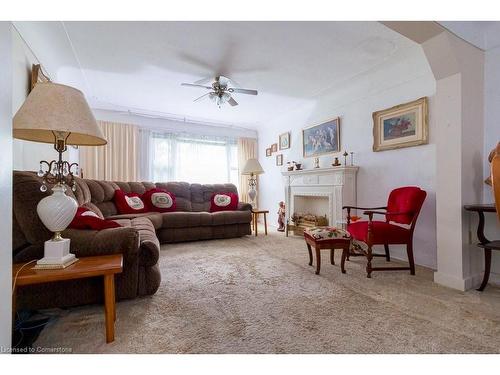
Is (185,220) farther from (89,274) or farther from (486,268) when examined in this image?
(486,268)

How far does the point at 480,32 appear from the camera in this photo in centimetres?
208

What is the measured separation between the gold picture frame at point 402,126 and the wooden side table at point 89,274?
3096 millimetres

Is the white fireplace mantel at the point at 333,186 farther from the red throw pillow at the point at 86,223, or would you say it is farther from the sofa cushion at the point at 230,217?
the red throw pillow at the point at 86,223

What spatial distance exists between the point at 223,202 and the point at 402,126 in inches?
115

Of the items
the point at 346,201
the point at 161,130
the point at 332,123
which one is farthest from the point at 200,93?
the point at 346,201

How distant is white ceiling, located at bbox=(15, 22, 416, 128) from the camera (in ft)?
7.58

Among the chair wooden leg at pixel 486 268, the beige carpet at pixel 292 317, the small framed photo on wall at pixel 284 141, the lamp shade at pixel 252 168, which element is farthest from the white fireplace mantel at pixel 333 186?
the chair wooden leg at pixel 486 268

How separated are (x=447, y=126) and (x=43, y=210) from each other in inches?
116

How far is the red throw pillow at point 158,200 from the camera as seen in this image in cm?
396

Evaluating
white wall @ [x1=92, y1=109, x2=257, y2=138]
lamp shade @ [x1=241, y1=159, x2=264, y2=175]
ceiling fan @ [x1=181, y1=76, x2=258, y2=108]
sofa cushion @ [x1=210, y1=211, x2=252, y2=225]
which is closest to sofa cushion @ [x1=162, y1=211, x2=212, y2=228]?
sofa cushion @ [x1=210, y1=211, x2=252, y2=225]

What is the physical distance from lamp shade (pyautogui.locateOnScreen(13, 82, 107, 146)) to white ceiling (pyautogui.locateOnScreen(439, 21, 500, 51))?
273 cm

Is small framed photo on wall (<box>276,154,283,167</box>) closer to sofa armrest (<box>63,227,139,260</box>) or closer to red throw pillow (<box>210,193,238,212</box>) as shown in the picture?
red throw pillow (<box>210,193,238,212</box>)

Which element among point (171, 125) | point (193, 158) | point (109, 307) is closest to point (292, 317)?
point (109, 307)
